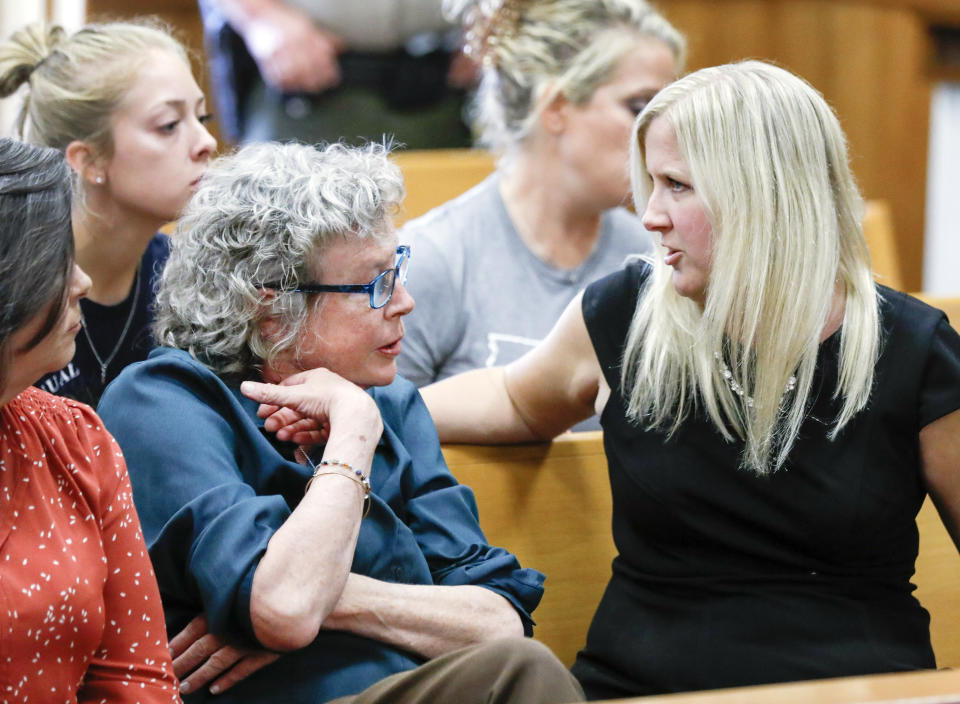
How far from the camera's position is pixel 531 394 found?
171 centimetres

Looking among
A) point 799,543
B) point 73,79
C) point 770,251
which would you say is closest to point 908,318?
point 770,251

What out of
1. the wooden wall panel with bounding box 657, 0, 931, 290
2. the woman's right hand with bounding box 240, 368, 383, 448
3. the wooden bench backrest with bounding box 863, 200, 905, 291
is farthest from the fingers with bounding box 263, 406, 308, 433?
the wooden wall panel with bounding box 657, 0, 931, 290

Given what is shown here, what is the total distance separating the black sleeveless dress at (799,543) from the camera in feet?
4.73

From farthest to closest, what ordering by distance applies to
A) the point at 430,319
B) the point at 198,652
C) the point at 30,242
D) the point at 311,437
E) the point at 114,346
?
the point at 430,319, the point at 114,346, the point at 311,437, the point at 198,652, the point at 30,242

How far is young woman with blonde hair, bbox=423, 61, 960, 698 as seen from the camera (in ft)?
4.73

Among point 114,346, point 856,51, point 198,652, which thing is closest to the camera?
point 198,652

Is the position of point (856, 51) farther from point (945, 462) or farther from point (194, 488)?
point (194, 488)

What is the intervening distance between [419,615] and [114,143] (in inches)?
39.9

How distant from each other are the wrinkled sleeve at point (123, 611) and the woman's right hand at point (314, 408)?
0.67 feet

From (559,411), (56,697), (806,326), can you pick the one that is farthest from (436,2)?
(56,697)

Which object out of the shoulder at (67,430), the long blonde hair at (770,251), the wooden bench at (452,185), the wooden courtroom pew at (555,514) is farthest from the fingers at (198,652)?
the wooden bench at (452,185)

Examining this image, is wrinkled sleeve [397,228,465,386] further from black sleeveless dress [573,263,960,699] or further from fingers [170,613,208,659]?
fingers [170,613,208,659]

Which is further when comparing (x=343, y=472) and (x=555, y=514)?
(x=555, y=514)

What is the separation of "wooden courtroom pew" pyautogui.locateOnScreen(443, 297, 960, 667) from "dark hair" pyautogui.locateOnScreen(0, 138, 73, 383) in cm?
73
